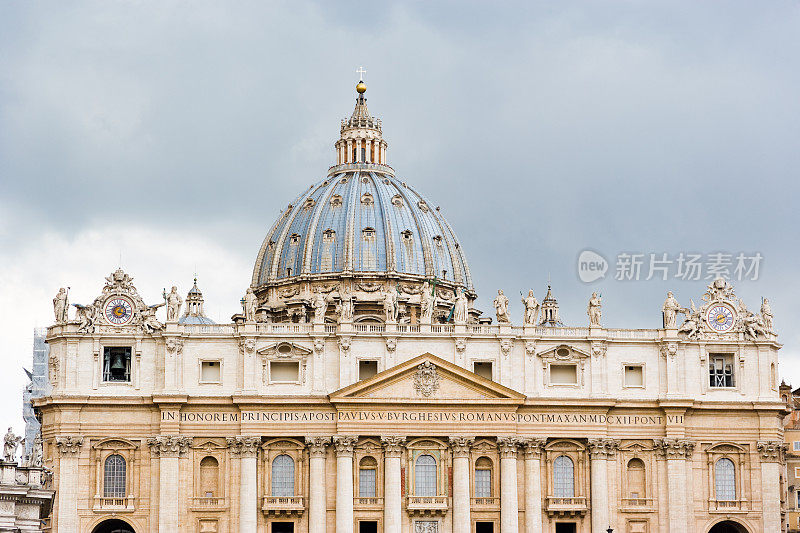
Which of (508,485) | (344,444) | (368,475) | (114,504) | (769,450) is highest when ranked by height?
(344,444)

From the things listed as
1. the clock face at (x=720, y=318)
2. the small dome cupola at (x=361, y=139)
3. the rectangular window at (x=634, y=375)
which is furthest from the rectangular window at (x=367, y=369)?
the small dome cupola at (x=361, y=139)

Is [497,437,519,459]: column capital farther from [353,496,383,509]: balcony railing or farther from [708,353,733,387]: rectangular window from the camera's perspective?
[708,353,733,387]: rectangular window

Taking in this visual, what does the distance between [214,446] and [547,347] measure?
23.2 metres

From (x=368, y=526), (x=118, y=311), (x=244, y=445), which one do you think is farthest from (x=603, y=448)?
(x=118, y=311)

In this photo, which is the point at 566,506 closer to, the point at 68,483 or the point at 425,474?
the point at 425,474

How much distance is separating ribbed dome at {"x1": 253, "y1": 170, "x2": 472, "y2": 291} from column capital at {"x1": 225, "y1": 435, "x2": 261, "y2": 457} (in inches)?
1352

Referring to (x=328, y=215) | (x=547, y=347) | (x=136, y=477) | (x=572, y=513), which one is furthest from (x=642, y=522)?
(x=328, y=215)

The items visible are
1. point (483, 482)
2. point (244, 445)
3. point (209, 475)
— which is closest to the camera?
point (244, 445)

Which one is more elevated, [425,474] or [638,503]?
[425,474]

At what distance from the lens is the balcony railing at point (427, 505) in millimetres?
114938

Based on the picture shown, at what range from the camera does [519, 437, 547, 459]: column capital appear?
117062 mm

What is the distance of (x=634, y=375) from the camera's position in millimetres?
119562

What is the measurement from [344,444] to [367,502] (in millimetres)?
4125

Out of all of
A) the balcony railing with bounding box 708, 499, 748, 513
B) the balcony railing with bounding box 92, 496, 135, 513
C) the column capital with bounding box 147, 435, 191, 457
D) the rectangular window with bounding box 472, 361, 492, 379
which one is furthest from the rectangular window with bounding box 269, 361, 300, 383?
the balcony railing with bounding box 708, 499, 748, 513
